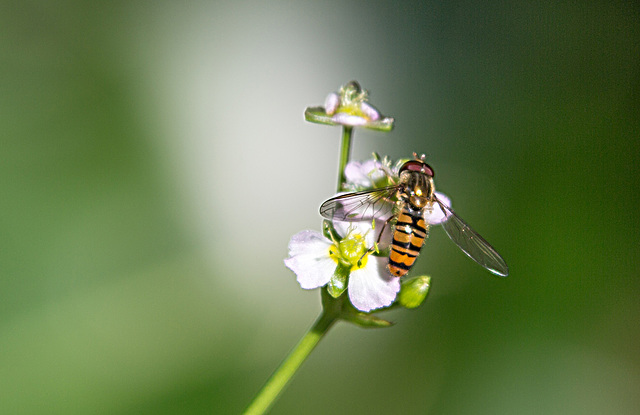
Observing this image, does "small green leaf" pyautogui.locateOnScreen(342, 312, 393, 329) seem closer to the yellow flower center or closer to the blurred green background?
the yellow flower center

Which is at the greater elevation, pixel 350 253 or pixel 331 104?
pixel 331 104

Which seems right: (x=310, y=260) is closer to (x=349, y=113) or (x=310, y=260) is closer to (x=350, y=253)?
(x=350, y=253)

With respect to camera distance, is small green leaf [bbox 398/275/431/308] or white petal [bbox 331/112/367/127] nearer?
small green leaf [bbox 398/275/431/308]

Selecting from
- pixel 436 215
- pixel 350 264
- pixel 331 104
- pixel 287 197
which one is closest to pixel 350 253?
pixel 350 264

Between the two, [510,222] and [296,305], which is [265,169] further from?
[510,222]

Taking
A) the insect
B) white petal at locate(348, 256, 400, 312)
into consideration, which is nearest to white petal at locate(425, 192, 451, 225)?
the insect

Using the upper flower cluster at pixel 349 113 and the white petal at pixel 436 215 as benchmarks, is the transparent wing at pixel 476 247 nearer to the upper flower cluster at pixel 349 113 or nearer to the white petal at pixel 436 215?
the white petal at pixel 436 215

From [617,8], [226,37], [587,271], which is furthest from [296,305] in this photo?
[617,8]
